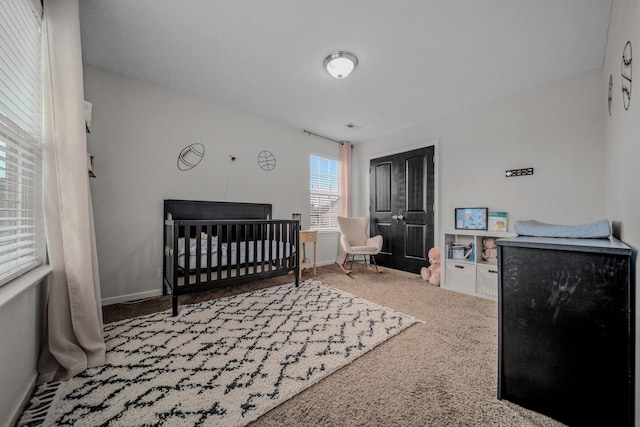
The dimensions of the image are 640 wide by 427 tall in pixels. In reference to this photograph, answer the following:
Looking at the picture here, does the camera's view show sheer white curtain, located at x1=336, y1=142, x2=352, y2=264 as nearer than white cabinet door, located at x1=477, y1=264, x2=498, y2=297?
No

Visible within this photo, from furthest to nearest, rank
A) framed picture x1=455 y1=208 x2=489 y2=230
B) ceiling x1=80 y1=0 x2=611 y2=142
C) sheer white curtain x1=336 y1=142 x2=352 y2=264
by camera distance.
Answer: sheer white curtain x1=336 y1=142 x2=352 y2=264, framed picture x1=455 y1=208 x2=489 y2=230, ceiling x1=80 y1=0 x2=611 y2=142

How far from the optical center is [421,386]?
1243 mm

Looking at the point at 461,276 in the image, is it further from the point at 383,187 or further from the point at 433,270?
the point at 383,187

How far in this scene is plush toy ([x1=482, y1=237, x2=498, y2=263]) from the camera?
286 cm

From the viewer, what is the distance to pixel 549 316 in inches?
39.7

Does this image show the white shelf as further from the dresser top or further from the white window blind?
the white window blind

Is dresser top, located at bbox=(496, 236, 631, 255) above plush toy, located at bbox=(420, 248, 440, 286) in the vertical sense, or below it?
above

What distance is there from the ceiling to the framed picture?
1.32 meters

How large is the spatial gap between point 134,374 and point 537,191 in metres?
3.73

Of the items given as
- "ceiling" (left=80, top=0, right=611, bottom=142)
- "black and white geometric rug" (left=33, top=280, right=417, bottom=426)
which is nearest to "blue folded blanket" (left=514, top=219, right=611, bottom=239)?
"black and white geometric rug" (left=33, top=280, right=417, bottom=426)

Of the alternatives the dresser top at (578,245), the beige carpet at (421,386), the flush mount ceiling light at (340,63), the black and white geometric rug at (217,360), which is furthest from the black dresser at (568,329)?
the flush mount ceiling light at (340,63)

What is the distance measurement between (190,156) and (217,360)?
230 centimetres

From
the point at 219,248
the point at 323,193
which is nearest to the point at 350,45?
the point at 219,248

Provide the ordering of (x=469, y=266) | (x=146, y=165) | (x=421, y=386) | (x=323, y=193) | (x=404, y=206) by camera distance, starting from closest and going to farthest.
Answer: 1. (x=421, y=386)
2. (x=146, y=165)
3. (x=469, y=266)
4. (x=404, y=206)
5. (x=323, y=193)
